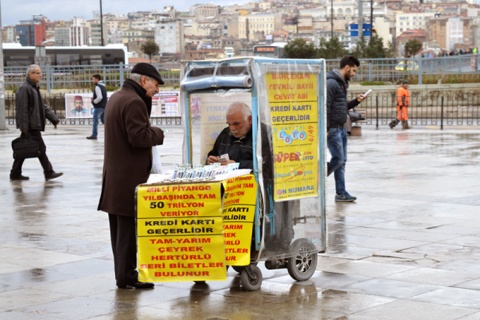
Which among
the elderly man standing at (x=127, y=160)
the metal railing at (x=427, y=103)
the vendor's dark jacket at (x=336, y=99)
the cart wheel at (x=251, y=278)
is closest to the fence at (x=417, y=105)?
the metal railing at (x=427, y=103)

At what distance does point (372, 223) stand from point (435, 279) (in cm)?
300

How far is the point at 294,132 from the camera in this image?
8188mm

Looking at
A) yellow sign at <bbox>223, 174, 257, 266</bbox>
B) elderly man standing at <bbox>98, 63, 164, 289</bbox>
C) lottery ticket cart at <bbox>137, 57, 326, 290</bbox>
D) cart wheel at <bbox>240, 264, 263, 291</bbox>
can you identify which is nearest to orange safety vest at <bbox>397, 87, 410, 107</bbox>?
lottery ticket cart at <bbox>137, 57, 326, 290</bbox>

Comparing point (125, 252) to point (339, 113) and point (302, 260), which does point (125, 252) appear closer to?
point (302, 260)

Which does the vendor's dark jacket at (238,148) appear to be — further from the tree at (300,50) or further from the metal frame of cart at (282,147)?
the tree at (300,50)

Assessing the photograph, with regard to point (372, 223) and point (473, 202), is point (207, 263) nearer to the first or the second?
point (372, 223)

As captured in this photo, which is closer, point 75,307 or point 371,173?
point 75,307

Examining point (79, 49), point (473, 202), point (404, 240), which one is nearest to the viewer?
point (404, 240)

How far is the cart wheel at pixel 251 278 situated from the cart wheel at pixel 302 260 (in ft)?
0.94

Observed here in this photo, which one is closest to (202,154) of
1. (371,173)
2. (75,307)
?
(75,307)

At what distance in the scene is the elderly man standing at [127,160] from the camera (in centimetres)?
806

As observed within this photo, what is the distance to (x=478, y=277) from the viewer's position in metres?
8.34

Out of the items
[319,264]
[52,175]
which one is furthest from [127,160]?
[52,175]

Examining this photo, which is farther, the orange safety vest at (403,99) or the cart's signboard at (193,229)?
the orange safety vest at (403,99)
